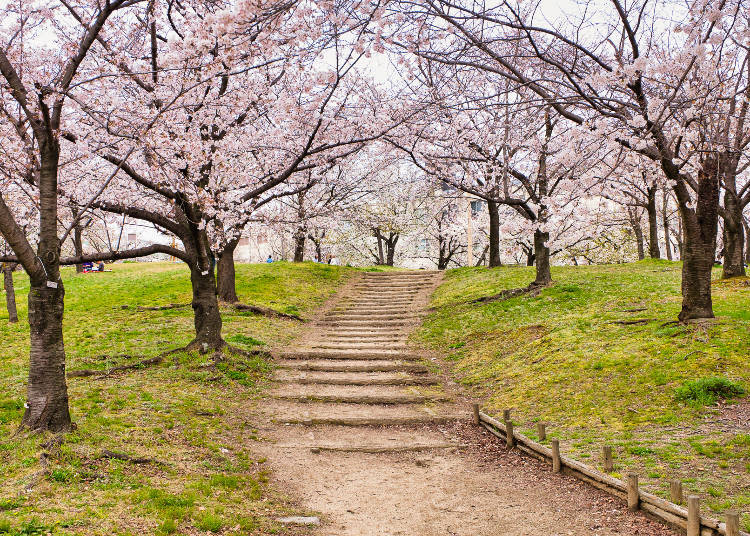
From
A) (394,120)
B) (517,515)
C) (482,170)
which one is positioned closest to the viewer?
(517,515)

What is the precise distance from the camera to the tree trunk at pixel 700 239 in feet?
36.0

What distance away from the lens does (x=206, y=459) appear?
769 centimetres

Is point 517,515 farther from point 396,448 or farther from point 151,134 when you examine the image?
point 151,134

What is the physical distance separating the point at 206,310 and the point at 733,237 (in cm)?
1528

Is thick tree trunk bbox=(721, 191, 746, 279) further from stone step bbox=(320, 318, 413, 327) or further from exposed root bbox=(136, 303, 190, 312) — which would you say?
exposed root bbox=(136, 303, 190, 312)

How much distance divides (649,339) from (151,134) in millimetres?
9952

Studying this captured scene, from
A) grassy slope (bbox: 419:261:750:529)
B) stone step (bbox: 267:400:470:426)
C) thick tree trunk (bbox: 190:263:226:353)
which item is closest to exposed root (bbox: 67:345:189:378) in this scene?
thick tree trunk (bbox: 190:263:226:353)

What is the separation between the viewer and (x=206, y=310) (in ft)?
41.1

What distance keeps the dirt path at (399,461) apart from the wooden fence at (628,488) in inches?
4.9

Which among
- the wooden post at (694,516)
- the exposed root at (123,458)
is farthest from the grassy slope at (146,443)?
the wooden post at (694,516)

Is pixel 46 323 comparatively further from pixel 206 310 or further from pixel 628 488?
pixel 628 488

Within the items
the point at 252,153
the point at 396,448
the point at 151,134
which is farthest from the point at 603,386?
the point at 252,153

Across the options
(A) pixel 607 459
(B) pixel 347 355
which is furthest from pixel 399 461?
(B) pixel 347 355

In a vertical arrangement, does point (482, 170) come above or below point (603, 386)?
above
